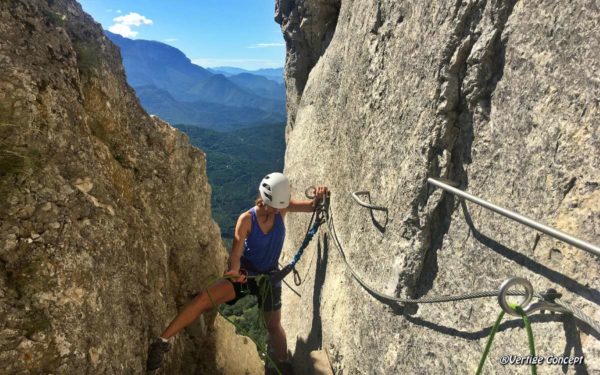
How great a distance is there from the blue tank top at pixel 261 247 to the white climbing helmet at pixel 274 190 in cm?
26

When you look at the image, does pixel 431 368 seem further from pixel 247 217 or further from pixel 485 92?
pixel 247 217

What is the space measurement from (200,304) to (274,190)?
1.79 m

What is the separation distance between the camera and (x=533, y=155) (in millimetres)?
2637

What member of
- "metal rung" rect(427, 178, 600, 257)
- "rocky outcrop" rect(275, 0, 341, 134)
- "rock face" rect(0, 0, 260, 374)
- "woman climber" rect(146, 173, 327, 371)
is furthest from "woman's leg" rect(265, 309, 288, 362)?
"rocky outcrop" rect(275, 0, 341, 134)

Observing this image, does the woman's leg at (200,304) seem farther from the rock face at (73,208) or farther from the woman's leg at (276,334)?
the woman's leg at (276,334)

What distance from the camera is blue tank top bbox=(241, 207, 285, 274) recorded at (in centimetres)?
548

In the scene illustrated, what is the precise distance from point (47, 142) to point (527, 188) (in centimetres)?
390

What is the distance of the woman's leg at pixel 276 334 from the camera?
612 centimetres

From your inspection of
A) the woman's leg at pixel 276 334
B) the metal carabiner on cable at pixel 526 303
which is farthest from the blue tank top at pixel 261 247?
the metal carabiner on cable at pixel 526 303

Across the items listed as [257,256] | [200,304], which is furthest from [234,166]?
[200,304]

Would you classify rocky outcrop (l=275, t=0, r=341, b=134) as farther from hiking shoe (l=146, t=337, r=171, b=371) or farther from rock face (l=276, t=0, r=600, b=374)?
hiking shoe (l=146, t=337, r=171, b=371)

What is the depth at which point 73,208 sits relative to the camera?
3465 mm

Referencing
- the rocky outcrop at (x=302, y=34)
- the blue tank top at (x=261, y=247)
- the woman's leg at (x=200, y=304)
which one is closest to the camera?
the woman's leg at (x=200, y=304)

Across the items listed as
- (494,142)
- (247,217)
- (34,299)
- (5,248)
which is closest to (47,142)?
(5,248)
